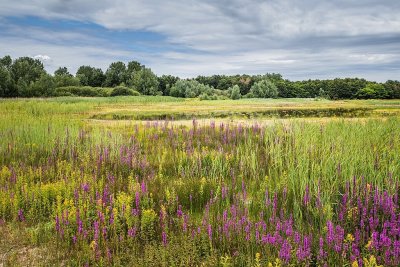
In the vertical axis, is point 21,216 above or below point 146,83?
below

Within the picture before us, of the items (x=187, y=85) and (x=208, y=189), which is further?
(x=187, y=85)

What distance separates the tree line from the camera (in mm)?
67500

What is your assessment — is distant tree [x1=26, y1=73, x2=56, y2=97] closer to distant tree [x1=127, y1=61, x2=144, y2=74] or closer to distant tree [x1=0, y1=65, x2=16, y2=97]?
distant tree [x1=0, y1=65, x2=16, y2=97]

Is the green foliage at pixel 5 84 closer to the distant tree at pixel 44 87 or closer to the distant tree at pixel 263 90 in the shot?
the distant tree at pixel 44 87

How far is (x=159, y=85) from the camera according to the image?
95.6 m

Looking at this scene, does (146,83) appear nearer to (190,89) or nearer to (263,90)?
(190,89)

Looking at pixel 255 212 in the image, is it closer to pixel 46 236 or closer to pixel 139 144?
pixel 46 236

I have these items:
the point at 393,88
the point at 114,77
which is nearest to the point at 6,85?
the point at 114,77

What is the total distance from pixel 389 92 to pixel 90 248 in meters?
79.0

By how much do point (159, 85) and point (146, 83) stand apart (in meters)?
12.9

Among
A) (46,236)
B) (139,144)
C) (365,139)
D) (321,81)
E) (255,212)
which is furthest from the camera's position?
(321,81)

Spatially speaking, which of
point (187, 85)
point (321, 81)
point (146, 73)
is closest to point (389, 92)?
point (321, 81)

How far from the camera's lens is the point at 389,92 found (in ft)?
237

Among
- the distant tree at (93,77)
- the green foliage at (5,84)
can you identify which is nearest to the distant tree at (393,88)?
the distant tree at (93,77)
